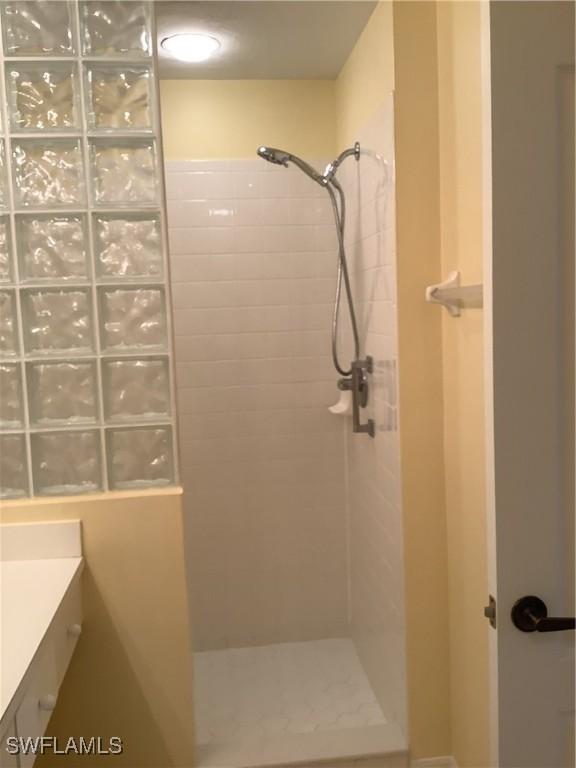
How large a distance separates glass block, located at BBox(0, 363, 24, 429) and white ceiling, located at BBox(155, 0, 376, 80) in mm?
1192

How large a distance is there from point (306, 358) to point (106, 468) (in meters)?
→ 1.16

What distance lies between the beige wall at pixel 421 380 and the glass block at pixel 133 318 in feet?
2.28

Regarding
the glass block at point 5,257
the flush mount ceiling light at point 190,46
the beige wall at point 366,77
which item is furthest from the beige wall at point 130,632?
the flush mount ceiling light at point 190,46

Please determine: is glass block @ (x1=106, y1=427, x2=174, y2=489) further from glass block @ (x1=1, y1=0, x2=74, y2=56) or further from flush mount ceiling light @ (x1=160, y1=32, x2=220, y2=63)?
flush mount ceiling light @ (x1=160, y1=32, x2=220, y2=63)

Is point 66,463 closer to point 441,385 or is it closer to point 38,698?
point 38,698

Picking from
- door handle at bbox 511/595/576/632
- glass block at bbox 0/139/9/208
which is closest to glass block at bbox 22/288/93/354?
glass block at bbox 0/139/9/208

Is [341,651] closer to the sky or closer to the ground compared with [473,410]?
closer to the ground

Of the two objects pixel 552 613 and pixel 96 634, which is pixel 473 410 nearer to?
pixel 552 613

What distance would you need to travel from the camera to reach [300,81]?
2.84 metres

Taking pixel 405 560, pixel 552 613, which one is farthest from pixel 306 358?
pixel 552 613

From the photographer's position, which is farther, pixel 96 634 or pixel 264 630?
pixel 264 630

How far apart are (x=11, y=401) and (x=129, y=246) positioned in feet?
1.76

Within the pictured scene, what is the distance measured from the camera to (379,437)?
244 centimetres

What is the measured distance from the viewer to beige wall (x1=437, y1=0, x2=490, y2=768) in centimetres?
183
